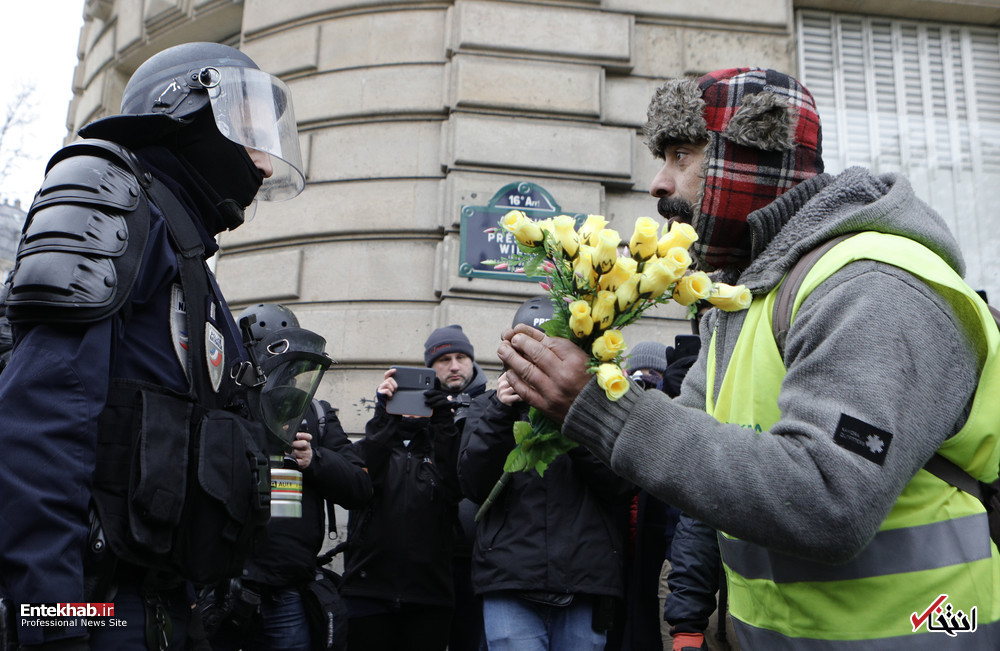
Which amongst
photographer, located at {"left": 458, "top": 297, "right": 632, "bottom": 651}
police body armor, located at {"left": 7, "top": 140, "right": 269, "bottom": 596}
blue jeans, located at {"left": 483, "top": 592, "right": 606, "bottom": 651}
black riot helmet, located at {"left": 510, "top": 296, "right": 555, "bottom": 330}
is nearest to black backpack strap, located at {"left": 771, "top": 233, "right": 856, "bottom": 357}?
police body armor, located at {"left": 7, "top": 140, "right": 269, "bottom": 596}

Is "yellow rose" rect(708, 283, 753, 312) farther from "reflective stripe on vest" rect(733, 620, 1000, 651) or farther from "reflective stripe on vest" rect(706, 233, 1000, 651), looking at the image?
"reflective stripe on vest" rect(733, 620, 1000, 651)

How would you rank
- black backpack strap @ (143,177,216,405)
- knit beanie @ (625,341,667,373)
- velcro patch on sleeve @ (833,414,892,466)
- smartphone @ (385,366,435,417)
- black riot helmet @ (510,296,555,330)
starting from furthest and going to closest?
knit beanie @ (625,341,667,373) → smartphone @ (385,366,435,417) → black riot helmet @ (510,296,555,330) → black backpack strap @ (143,177,216,405) → velcro patch on sleeve @ (833,414,892,466)

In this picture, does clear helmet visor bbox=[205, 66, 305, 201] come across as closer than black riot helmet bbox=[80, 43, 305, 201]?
No

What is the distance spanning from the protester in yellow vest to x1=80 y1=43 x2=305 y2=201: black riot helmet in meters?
1.31

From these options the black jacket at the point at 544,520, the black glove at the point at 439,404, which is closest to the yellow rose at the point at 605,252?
the black jacket at the point at 544,520

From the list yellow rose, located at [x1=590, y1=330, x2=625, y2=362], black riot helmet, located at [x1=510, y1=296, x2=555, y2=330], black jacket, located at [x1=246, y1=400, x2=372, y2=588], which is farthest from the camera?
black riot helmet, located at [x1=510, y1=296, x2=555, y2=330]

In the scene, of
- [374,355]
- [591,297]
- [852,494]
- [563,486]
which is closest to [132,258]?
[591,297]

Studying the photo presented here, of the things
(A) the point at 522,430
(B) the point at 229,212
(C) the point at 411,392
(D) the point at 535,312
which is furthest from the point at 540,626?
(B) the point at 229,212

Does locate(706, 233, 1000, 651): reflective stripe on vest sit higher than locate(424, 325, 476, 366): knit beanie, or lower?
lower

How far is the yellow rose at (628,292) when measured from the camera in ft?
5.42

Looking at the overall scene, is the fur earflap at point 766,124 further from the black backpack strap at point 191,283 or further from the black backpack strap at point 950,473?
the black backpack strap at point 191,283

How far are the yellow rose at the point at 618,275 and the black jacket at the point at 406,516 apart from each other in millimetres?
2720

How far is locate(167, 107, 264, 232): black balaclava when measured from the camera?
240 cm

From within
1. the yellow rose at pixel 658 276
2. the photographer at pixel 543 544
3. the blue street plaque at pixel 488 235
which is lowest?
the photographer at pixel 543 544
